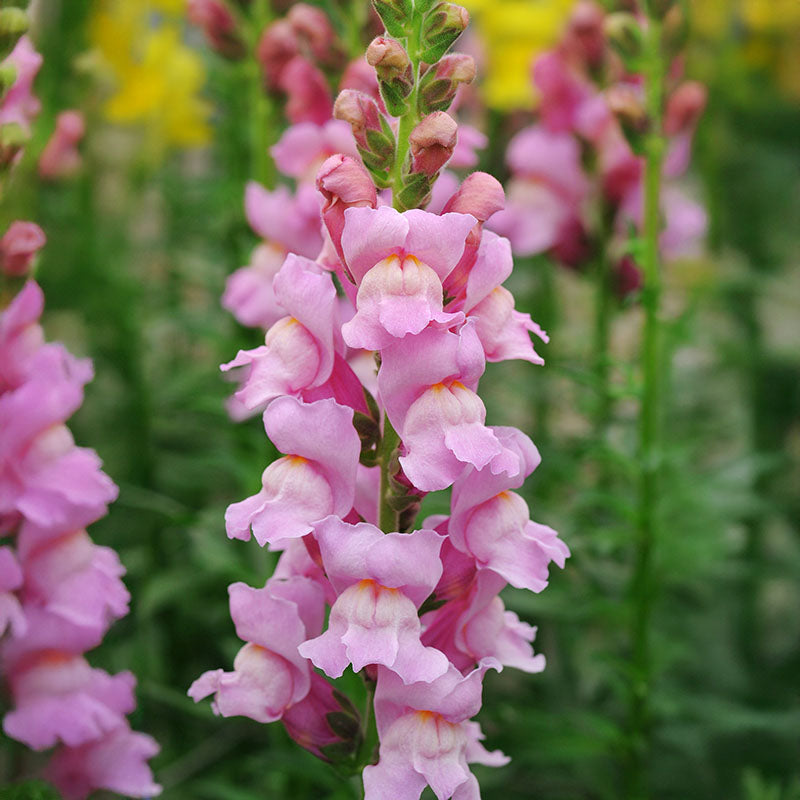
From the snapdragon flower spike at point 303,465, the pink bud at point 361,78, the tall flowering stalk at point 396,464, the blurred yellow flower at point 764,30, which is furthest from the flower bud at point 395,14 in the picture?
the blurred yellow flower at point 764,30

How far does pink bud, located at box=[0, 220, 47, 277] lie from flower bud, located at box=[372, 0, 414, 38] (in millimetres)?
327

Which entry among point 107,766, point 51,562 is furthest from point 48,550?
point 107,766

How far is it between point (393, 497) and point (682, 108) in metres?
0.92

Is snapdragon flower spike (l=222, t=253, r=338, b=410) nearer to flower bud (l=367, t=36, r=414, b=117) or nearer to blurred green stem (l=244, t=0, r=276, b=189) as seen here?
flower bud (l=367, t=36, r=414, b=117)

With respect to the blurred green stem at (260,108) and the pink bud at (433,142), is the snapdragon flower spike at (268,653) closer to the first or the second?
the pink bud at (433,142)

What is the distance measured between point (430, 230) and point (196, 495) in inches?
46.6

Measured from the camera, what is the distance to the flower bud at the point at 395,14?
2.32 feet

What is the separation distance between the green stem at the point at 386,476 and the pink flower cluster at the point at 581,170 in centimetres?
87

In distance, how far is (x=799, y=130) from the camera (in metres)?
2.31

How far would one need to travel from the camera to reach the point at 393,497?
0.73 metres

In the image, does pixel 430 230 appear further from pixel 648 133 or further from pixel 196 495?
pixel 196 495

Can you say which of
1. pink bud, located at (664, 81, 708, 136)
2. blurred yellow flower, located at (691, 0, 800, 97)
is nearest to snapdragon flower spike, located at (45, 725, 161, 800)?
pink bud, located at (664, 81, 708, 136)

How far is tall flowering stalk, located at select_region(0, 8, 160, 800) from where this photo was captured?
85 cm

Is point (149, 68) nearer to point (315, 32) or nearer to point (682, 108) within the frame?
point (315, 32)
